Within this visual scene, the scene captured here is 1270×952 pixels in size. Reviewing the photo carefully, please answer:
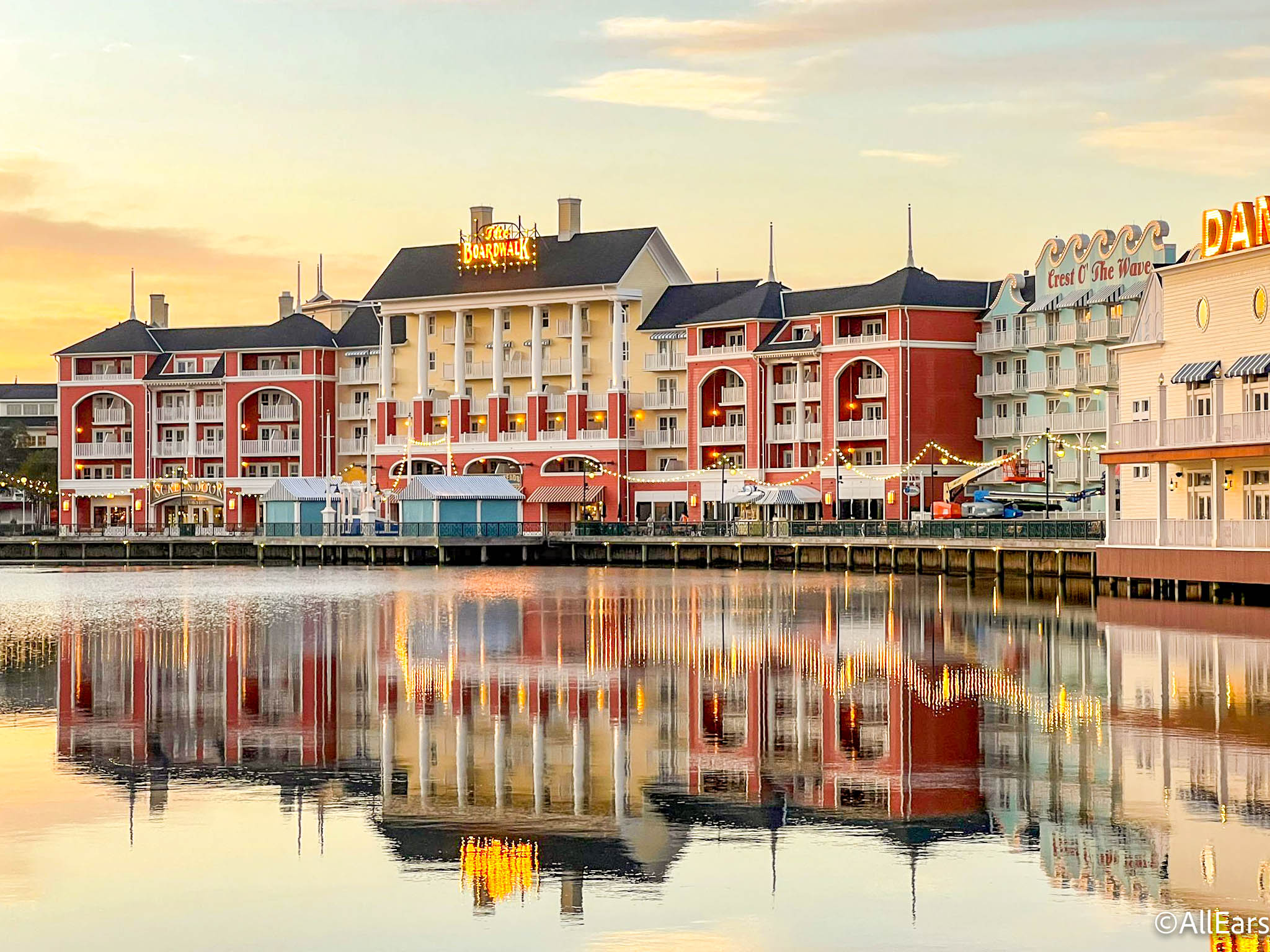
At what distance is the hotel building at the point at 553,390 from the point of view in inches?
4163

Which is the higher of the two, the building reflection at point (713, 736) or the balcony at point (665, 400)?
the balcony at point (665, 400)

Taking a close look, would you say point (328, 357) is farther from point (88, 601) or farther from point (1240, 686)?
point (1240, 686)

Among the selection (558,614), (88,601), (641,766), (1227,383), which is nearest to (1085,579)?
(1227,383)

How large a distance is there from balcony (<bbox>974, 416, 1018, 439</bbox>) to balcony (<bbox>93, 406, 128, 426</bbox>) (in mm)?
61789

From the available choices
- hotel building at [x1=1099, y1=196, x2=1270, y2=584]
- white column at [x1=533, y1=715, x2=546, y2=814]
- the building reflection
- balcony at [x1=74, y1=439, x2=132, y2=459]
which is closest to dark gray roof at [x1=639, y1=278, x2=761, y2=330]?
balcony at [x1=74, y1=439, x2=132, y2=459]

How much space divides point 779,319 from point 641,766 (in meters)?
88.4

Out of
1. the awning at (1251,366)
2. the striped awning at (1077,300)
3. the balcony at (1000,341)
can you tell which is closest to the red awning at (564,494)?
the balcony at (1000,341)

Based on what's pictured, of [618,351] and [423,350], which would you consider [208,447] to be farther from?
[618,351]

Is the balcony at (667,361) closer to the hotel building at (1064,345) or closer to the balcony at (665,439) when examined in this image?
the balcony at (665,439)

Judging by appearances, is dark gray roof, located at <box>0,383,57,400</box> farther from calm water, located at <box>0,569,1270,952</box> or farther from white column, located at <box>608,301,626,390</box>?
calm water, located at <box>0,569,1270,952</box>

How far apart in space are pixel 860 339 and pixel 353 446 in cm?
4045

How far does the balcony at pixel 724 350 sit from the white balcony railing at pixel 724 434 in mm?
4131

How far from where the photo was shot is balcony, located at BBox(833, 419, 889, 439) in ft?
345

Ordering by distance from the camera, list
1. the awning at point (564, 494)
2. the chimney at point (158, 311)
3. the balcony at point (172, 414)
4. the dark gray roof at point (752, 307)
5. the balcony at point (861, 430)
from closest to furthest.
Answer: the balcony at point (861, 430), the dark gray roof at point (752, 307), the awning at point (564, 494), the balcony at point (172, 414), the chimney at point (158, 311)
